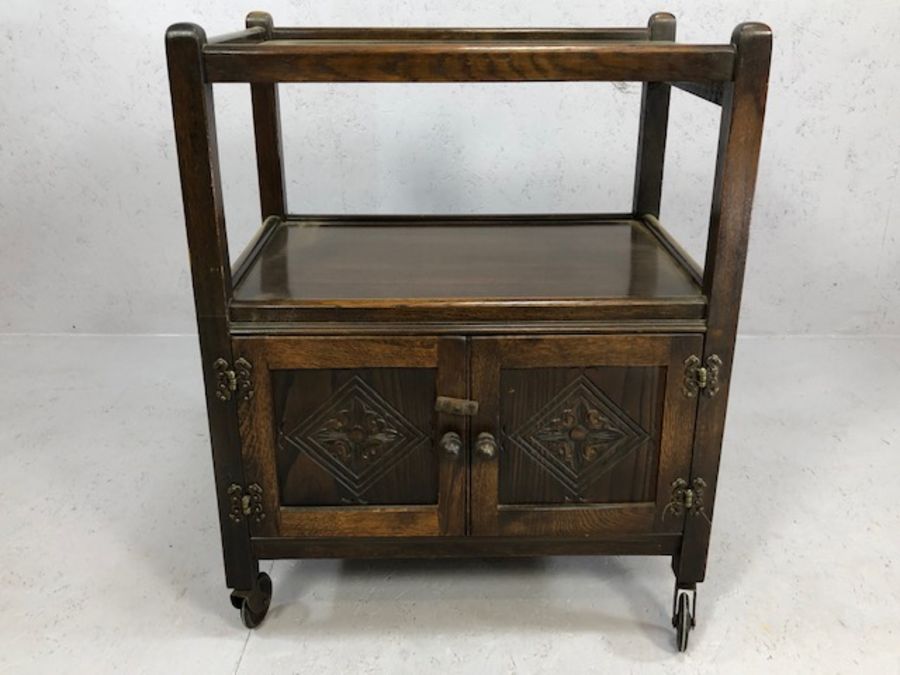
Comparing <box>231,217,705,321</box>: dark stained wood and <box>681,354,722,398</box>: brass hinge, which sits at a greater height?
<box>231,217,705,321</box>: dark stained wood

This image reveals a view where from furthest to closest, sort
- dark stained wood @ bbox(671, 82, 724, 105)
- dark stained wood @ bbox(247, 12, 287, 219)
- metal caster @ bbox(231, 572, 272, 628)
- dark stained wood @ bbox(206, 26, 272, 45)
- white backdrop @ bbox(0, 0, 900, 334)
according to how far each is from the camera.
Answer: white backdrop @ bbox(0, 0, 900, 334)
dark stained wood @ bbox(247, 12, 287, 219)
metal caster @ bbox(231, 572, 272, 628)
dark stained wood @ bbox(206, 26, 272, 45)
dark stained wood @ bbox(671, 82, 724, 105)

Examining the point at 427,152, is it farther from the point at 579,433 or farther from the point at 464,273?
the point at 579,433

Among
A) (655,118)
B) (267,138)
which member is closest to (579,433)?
(655,118)

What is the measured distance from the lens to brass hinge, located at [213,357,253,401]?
1373 millimetres

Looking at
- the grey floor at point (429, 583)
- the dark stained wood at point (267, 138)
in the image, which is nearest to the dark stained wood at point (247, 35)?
the dark stained wood at point (267, 138)

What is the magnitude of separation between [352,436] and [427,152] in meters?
1.29

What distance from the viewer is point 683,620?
151 centimetres

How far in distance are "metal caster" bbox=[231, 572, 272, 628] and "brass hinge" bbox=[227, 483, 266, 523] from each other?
0.48 ft

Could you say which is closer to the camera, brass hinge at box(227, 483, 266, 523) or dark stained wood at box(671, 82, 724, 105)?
dark stained wood at box(671, 82, 724, 105)

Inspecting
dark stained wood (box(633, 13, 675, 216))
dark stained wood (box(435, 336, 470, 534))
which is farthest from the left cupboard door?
dark stained wood (box(633, 13, 675, 216))

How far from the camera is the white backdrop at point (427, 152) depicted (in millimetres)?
2422

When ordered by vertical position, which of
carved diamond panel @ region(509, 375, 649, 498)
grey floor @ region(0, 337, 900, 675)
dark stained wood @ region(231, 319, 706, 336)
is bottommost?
grey floor @ region(0, 337, 900, 675)

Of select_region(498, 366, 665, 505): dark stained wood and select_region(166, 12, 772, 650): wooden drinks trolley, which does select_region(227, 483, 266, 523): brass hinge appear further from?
select_region(498, 366, 665, 505): dark stained wood

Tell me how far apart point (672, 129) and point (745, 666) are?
1547mm
